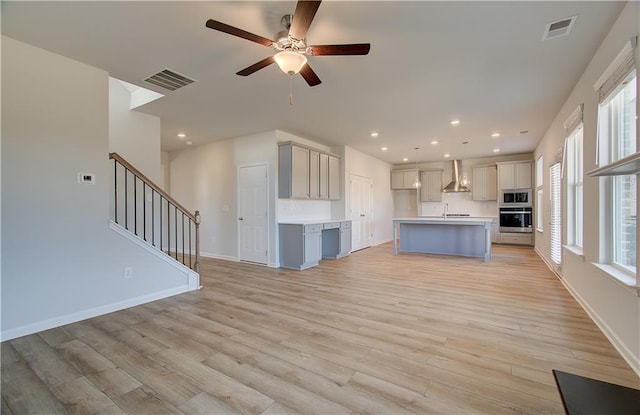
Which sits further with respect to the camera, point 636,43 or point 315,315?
point 315,315

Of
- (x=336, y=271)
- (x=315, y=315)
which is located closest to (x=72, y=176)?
(x=315, y=315)

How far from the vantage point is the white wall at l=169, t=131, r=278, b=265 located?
19.3ft

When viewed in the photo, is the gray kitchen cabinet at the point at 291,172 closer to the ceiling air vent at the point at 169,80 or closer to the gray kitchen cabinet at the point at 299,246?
the gray kitchen cabinet at the point at 299,246

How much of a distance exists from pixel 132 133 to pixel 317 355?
15.4 ft

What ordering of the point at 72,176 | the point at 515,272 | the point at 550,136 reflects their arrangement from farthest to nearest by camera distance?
the point at 550,136, the point at 515,272, the point at 72,176

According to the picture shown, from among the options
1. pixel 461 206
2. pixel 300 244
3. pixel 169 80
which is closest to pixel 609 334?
pixel 300 244

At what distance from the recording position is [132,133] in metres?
4.75

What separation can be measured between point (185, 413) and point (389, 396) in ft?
4.15

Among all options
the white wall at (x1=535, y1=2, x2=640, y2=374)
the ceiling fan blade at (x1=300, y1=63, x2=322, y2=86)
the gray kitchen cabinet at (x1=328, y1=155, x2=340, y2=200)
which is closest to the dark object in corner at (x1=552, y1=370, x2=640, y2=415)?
the white wall at (x1=535, y1=2, x2=640, y2=374)

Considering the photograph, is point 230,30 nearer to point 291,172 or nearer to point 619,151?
point 619,151

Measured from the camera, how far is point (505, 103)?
4.33 meters

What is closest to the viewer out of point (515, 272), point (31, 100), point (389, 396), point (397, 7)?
point (389, 396)

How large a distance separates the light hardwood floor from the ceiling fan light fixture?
245 centimetres

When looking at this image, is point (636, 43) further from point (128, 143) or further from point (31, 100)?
point (128, 143)
